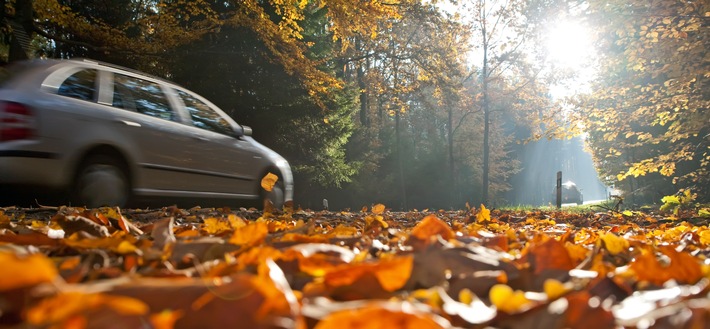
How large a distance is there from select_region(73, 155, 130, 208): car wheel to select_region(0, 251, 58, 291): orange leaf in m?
4.87

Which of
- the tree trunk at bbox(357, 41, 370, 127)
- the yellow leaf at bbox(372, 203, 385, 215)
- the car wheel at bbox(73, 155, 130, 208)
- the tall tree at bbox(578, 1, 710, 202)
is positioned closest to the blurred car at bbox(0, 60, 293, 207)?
the car wheel at bbox(73, 155, 130, 208)

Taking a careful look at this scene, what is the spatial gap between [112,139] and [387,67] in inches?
619

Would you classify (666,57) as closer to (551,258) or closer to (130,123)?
(130,123)

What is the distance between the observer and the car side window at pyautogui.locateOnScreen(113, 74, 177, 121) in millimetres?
5590

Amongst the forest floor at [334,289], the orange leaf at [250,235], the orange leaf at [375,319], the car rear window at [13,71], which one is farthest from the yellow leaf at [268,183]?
the orange leaf at [375,319]

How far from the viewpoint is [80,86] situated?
510cm

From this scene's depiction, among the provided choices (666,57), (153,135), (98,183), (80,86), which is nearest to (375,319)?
(98,183)

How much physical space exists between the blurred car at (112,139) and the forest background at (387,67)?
4.43 m

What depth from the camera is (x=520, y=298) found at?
2.50 ft

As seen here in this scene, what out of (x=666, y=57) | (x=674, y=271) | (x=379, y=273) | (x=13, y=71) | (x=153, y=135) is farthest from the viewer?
(x=666, y=57)

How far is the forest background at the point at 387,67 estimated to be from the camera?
9.16 m

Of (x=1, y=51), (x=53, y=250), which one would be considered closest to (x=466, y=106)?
(x=1, y=51)

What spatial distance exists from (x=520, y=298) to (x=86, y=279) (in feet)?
2.62

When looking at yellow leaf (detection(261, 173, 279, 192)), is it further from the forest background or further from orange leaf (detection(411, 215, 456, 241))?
the forest background
